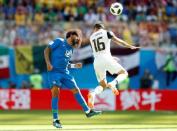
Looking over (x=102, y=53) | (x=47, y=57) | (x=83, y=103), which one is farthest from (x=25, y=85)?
(x=47, y=57)

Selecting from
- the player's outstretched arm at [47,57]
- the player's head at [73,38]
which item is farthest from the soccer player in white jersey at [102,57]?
the player's outstretched arm at [47,57]

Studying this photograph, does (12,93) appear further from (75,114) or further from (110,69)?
(110,69)

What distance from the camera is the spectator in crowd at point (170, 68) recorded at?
80.8 ft

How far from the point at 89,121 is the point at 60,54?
3.34 metres

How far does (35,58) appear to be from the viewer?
81.1 feet

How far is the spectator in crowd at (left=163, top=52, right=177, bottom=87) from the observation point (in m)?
24.6

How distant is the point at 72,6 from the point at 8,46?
3394 mm

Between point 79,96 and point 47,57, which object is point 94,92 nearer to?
point 79,96

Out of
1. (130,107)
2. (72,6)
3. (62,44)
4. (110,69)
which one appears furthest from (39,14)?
(62,44)

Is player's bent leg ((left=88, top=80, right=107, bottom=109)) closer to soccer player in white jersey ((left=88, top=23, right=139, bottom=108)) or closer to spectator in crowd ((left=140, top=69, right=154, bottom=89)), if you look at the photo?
soccer player in white jersey ((left=88, top=23, right=139, bottom=108))

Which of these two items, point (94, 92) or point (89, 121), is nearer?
Answer: point (94, 92)

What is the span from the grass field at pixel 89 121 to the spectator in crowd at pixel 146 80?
3.26 meters

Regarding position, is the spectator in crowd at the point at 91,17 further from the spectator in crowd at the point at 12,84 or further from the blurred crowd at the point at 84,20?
the spectator in crowd at the point at 12,84

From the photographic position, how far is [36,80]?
81.3 feet
